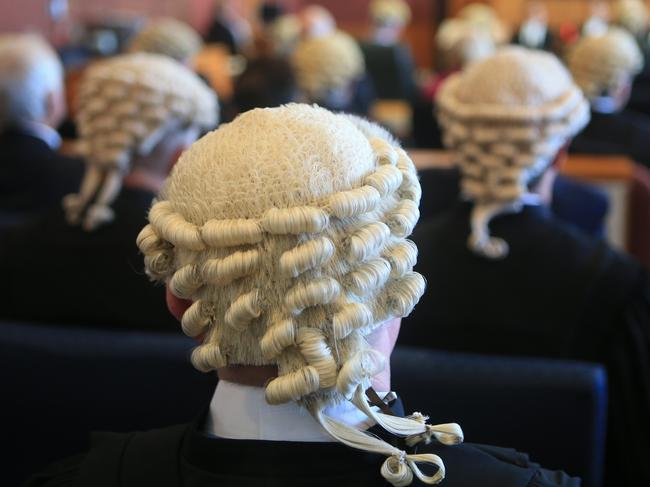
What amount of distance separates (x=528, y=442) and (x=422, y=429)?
709 millimetres

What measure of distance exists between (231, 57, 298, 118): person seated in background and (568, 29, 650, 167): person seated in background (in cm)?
143

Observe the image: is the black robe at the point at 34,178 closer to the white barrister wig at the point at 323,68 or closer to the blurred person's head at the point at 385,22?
the white barrister wig at the point at 323,68

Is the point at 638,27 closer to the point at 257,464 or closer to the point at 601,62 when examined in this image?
the point at 601,62

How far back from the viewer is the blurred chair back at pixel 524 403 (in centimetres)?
158

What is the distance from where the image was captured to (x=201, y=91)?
2.24 metres

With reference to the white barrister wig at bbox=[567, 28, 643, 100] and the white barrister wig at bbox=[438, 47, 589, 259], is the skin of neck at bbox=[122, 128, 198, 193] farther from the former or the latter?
the white barrister wig at bbox=[567, 28, 643, 100]

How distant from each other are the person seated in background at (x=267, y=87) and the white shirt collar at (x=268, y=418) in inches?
153

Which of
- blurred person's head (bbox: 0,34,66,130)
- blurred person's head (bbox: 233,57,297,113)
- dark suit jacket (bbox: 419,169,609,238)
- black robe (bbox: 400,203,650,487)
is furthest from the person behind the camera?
blurred person's head (bbox: 233,57,297,113)

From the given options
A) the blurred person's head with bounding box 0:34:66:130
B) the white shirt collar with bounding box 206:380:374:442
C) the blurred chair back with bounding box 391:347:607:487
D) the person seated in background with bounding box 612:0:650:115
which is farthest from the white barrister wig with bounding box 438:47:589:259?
the person seated in background with bounding box 612:0:650:115

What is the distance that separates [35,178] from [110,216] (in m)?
1.11

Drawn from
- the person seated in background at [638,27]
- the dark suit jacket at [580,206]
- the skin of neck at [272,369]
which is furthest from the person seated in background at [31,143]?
the person seated in background at [638,27]

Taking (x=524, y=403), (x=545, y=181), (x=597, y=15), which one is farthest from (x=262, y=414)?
(x=597, y=15)

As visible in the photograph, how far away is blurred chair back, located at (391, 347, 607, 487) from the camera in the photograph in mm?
1576

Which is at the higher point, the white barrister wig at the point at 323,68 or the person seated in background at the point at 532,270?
the person seated in background at the point at 532,270
